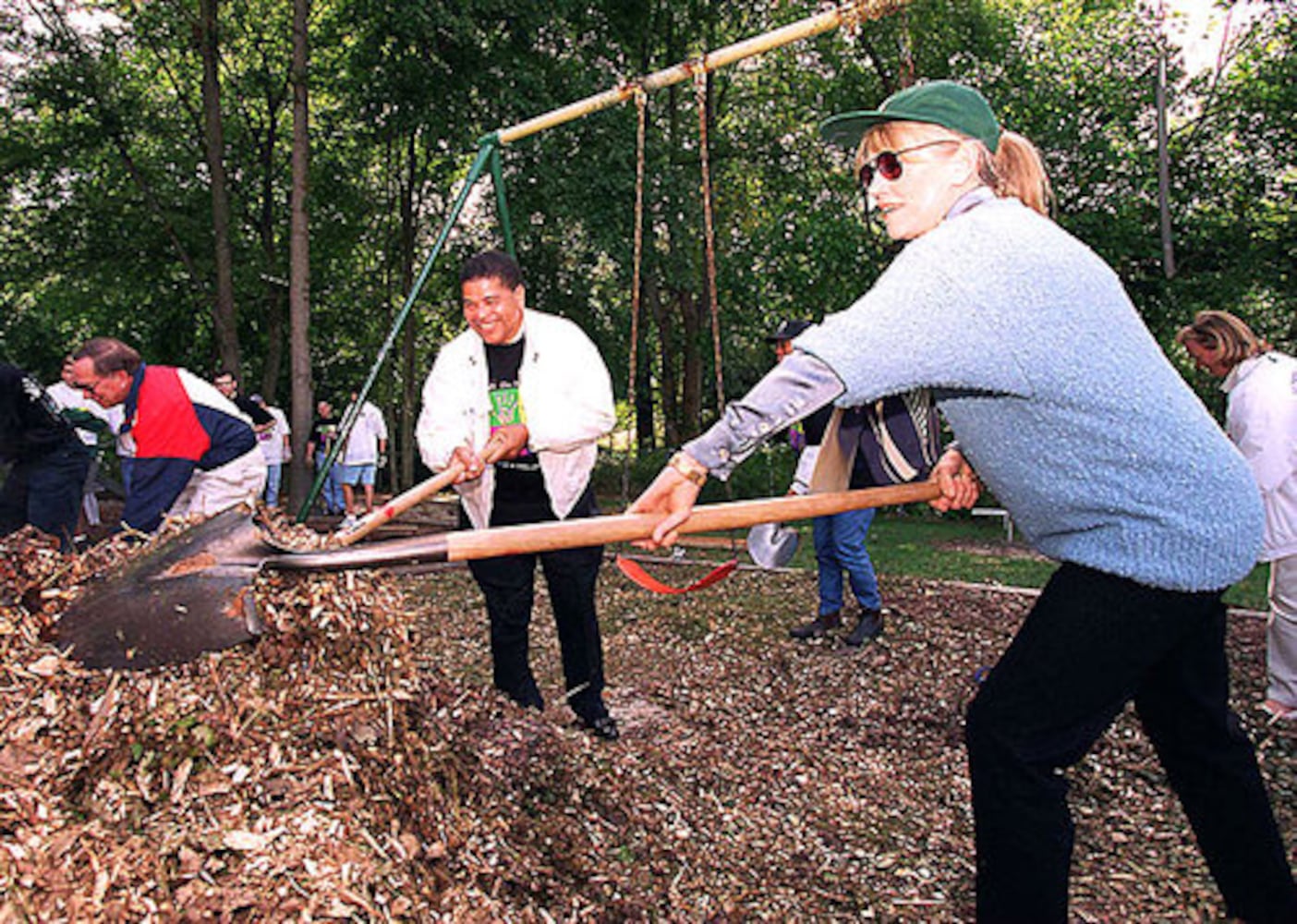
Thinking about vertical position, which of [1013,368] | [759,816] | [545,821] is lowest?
[759,816]

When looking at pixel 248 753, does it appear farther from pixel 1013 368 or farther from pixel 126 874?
pixel 1013 368

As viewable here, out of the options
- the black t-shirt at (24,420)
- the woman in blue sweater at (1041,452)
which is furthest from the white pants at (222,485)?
the woman in blue sweater at (1041,452)

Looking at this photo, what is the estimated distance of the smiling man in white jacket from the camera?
3418 mm

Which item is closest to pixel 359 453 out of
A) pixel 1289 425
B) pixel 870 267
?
pixel 870 267

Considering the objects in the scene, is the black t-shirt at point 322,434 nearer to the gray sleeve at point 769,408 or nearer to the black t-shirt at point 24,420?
the black t-shirt at point 24,420

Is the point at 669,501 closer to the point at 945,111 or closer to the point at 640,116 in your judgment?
the point at 945,111

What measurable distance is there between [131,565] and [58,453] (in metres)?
3.94

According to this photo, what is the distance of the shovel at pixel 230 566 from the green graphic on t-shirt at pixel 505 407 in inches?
51.5

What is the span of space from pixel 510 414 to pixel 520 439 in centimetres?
17

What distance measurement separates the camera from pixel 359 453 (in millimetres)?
11289

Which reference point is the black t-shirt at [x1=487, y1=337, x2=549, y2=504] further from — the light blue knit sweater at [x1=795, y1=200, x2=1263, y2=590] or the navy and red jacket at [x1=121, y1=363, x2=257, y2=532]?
the light blue knit sweater at [x1=795, y1=200, x2=1263, y2=590]

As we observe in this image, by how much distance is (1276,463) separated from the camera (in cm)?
369

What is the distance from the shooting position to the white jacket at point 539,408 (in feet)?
11.3

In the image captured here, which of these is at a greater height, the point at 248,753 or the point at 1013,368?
the point at 1013,368
